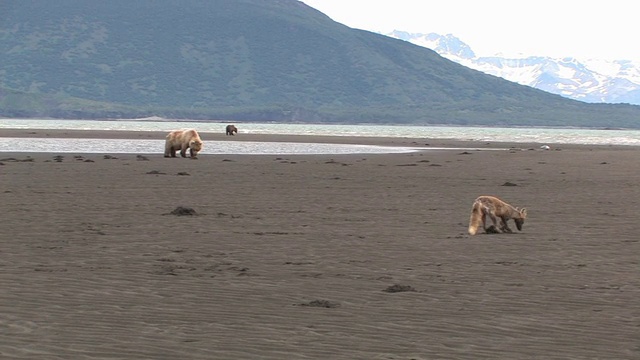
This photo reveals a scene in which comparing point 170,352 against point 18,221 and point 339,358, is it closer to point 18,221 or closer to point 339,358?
point 339,358

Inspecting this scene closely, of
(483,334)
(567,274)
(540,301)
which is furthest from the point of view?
(567,274)

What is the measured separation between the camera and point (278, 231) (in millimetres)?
19375

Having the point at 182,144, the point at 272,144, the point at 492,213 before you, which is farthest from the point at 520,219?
the point at 272,144

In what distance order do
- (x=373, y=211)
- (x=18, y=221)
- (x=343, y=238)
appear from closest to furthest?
(x=343, y=238) → (x=18, y=221) → (x=373, y=211)

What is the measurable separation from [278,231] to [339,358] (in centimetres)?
1002

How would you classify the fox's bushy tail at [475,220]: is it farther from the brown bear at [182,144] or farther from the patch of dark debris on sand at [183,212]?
the brown bear at [182,144]

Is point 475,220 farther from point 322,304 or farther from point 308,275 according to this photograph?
point 322,304

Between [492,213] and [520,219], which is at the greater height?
[492,213]

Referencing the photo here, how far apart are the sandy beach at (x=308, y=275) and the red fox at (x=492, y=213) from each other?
30 cm

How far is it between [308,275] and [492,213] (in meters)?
6.01

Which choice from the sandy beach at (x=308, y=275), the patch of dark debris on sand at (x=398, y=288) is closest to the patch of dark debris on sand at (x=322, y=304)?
the sandy beach at (x=308, y=275)

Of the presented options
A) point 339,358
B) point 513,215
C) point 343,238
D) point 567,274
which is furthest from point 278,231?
point 339,358

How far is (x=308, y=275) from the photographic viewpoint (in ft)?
47.0

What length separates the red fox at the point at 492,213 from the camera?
19.2 m
